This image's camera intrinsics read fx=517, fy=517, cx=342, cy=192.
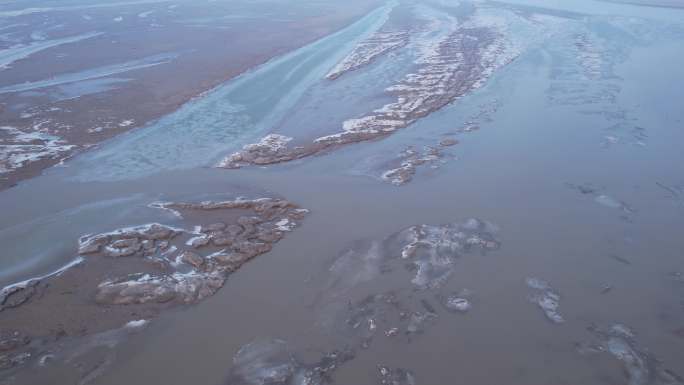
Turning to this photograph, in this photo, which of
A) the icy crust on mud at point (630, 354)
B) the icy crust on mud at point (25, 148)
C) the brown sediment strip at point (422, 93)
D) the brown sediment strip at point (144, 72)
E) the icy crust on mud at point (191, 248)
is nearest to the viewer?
the icy crust on mud at point (630, 354)

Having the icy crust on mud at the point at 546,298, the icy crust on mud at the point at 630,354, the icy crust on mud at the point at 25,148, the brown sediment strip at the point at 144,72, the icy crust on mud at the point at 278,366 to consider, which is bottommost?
the icy crust on mud at the point at 278,366

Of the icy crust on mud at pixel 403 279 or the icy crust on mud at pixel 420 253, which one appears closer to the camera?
the icy crust on mud at pixel 403 279

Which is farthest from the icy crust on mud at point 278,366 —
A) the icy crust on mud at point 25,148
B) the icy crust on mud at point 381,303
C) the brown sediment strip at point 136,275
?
the icy crust on mud at point 25,148

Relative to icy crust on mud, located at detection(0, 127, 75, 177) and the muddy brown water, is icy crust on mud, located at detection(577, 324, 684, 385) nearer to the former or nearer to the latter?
the muddy brown water

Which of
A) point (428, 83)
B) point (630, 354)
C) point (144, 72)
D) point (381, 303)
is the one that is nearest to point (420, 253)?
point (381, 303)

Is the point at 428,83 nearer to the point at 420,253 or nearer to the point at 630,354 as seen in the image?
the point at 420,253

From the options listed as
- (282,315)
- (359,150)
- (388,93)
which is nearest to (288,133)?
(359,150)

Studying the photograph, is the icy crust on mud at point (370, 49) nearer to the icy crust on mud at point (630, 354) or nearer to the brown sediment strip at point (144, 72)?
the brown sediment strip at point (144, 72)
